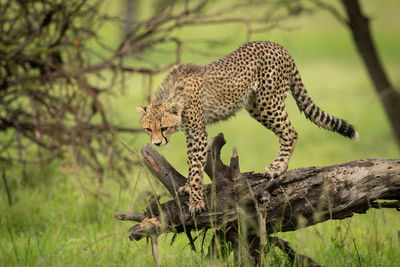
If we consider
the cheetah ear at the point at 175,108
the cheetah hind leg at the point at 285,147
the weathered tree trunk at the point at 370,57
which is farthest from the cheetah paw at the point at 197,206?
the weathered tree trunk at the point at 370,57

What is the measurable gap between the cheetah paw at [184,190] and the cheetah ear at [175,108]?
546 millimetres

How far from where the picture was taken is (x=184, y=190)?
14.1 feet

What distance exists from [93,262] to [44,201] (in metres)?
2.28

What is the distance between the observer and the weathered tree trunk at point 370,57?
855 cm

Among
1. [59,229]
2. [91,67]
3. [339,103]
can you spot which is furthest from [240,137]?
[59,229]

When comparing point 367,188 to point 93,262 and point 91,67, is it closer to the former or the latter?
point 93,262

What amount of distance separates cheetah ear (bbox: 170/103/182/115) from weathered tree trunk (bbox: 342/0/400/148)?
5088mm

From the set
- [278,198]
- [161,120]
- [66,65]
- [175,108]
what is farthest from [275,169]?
[66,65]

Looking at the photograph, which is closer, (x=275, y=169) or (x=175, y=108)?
(x=175, y=108)

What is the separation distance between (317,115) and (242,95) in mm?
647

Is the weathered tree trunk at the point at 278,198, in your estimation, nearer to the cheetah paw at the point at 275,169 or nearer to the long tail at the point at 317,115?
the cheetah paw at the point at 275,169

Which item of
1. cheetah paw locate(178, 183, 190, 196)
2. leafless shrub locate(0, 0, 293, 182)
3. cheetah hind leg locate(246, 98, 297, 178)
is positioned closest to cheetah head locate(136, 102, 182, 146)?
cheetah paw locate(178, 183, 190, 196)

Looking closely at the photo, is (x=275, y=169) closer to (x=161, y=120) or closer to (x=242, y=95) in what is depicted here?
(x=242, y=95)

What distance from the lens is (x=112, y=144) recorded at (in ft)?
22.9
